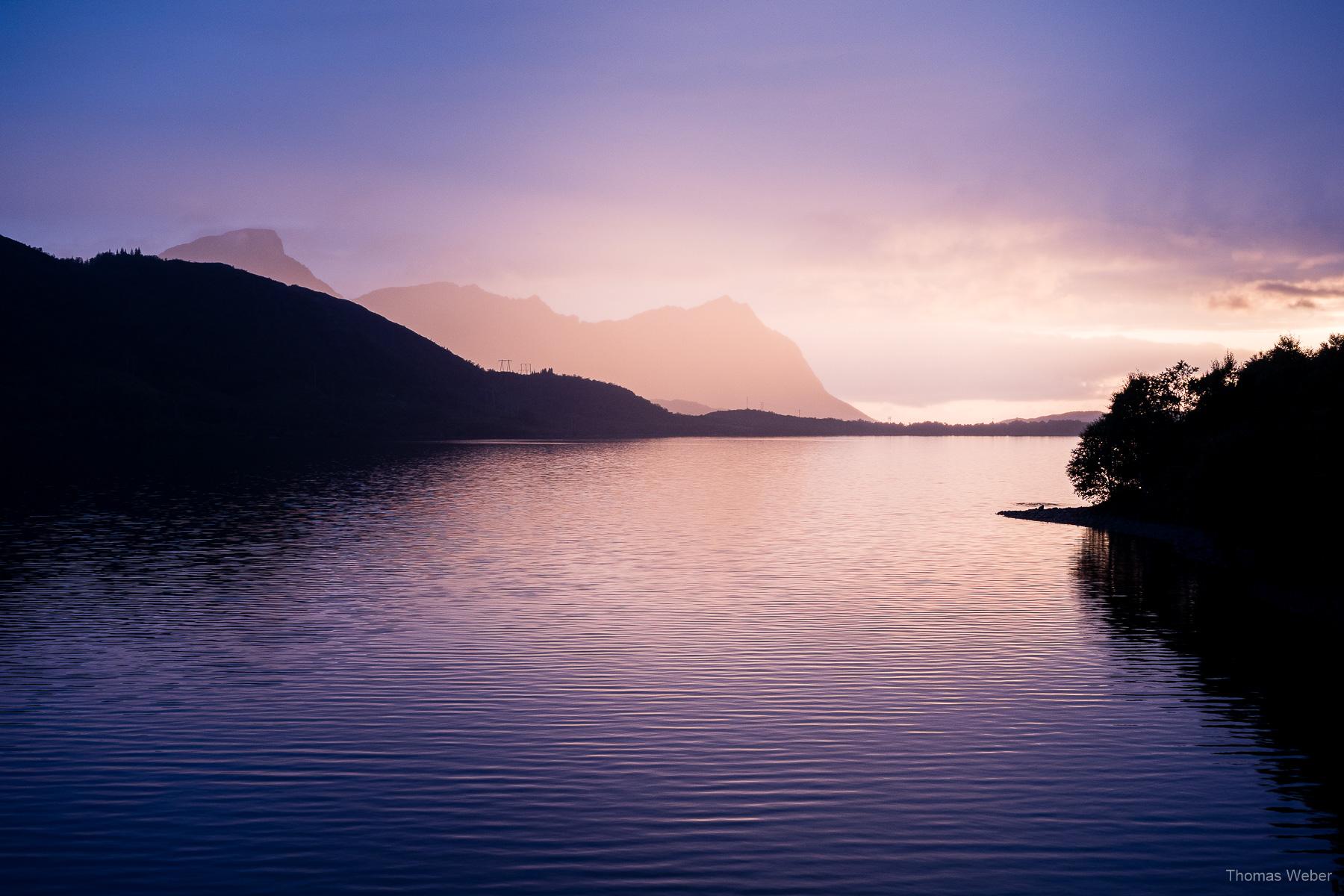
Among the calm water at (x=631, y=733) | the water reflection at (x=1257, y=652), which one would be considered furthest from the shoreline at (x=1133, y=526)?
the calm water at (x=631, y=733)

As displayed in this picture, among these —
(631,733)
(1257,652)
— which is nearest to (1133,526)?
(1257,652)

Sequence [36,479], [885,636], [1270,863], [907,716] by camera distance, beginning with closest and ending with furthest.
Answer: [1270,863], [907,716], [885,636], [36,479]

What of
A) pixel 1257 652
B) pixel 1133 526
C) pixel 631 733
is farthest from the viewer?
pixel 1133 526

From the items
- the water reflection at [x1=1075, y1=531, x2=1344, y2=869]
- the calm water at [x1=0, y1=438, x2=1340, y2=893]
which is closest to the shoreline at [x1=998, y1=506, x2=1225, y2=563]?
the water reflection at [x1=1075, y1=531, x2=1344, y2=869]

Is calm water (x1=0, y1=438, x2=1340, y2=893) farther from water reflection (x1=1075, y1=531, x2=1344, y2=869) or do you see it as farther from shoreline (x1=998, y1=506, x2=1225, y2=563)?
shoreline (x1=998, y1=506, x2=1225, y2=563)

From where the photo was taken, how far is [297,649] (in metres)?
36.7

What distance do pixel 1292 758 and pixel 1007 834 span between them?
11.0 m

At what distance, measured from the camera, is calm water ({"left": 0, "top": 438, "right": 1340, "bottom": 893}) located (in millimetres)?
18781

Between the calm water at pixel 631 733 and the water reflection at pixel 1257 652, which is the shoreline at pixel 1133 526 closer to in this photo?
the water reflection at pixel 1257 652

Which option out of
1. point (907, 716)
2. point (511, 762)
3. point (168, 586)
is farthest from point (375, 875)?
point (168, 586)

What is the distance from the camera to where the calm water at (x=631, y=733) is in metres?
18.8

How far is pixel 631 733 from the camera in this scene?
87.2ft

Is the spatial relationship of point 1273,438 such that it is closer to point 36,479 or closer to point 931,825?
point 931,825

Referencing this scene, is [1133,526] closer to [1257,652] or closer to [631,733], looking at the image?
[1257,652]
